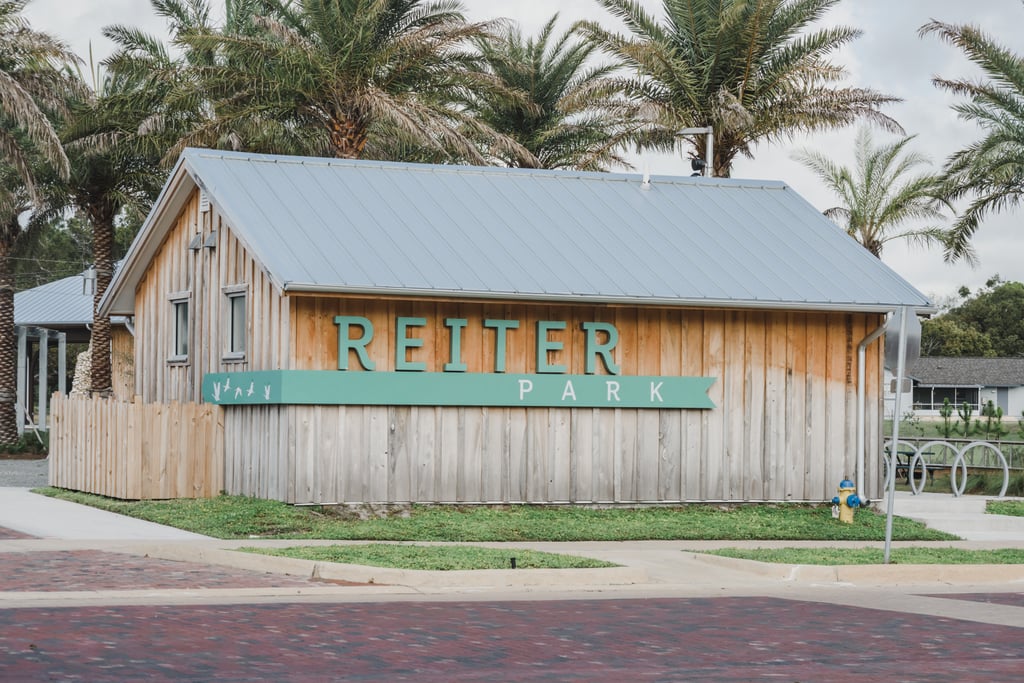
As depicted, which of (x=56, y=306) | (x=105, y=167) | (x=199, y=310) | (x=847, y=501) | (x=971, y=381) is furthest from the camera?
(x=971, y=381)

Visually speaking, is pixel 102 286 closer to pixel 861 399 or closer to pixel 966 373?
pixel 861 399

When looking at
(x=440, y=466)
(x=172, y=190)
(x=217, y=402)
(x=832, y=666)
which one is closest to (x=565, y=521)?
(x=440, y=466)

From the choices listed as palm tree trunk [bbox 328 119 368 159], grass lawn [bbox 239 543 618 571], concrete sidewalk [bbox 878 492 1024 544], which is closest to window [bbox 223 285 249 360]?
grass lawn [bbox 239 543 618 571]

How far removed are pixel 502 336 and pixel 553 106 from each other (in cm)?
1733

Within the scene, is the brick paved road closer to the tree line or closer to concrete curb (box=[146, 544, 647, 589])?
concrete curb (box=[146, 544, 647, 589])

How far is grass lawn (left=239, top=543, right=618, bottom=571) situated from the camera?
49.5 feet

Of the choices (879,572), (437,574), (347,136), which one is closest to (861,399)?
(879,572)

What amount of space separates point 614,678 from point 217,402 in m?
13.3

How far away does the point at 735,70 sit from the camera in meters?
33.2

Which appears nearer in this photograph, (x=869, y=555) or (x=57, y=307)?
(x=869, y=555)

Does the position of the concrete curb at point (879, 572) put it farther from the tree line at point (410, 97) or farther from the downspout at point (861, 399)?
the tree line at point (410, 97)

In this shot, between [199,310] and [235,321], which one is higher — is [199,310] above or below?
above

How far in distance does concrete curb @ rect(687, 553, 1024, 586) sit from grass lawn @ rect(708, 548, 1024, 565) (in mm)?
262

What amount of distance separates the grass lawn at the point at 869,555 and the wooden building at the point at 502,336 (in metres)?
4.46
